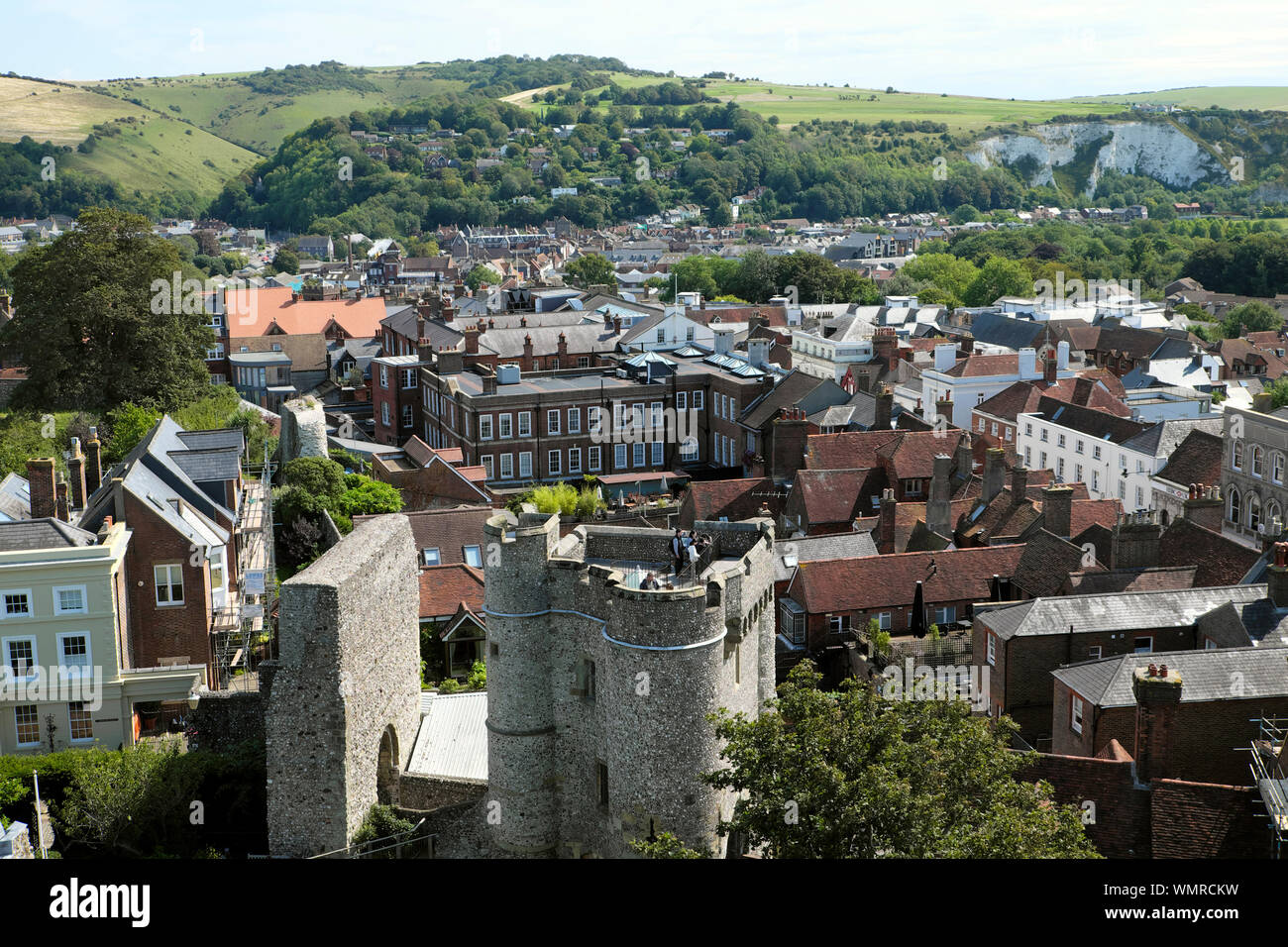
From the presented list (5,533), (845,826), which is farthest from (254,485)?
(845,826)

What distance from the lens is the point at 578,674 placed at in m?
26.2

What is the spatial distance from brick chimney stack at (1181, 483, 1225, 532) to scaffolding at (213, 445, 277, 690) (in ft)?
99.1

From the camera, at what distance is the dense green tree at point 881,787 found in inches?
826

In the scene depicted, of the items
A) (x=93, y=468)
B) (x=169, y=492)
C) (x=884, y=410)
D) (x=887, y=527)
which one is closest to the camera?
(x=169, y=492)

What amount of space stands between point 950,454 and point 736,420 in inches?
630

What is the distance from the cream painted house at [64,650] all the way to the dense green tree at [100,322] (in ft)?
95.4

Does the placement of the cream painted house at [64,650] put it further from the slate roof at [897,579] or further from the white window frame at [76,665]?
the slate roof at [897,579]

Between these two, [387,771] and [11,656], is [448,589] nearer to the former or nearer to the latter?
[387,771]

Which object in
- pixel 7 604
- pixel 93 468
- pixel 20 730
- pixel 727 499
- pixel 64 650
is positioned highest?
pixel 93 468

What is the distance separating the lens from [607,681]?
24969mm

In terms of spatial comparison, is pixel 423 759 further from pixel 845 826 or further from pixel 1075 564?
pixel 1075 564

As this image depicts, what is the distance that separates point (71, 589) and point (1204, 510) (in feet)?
121

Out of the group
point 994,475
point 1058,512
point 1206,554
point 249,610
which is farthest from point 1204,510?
point 249,610
